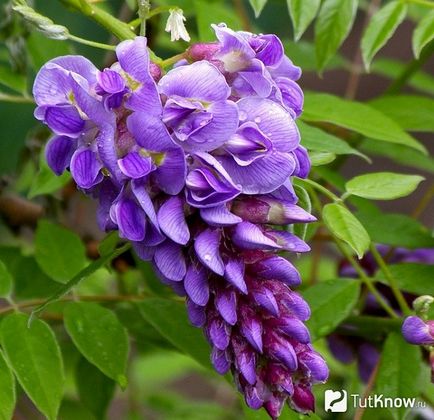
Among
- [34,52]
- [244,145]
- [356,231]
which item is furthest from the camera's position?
[34,52]

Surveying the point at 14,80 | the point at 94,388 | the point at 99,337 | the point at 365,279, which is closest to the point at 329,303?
the point at 365,279

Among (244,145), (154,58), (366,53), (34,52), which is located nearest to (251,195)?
(244,145)

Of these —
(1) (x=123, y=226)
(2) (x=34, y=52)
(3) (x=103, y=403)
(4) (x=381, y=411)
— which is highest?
(1) (x=123, y=226)

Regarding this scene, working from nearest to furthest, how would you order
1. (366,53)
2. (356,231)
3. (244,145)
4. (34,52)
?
(244,145) → (356,231) → (366,53) → (34,52)

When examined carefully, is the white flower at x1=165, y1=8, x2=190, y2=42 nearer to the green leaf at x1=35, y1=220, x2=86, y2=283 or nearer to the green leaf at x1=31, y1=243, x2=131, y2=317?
the green leaf at x1=31, y1=243, x2=131, y2=317

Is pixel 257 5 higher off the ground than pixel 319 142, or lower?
higher

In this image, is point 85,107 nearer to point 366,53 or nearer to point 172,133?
point 172,133

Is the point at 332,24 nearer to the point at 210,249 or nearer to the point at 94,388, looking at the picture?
the point at 210,249

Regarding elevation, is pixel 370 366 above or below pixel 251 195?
below
